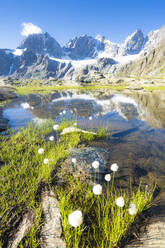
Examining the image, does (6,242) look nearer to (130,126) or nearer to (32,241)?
(32,241)

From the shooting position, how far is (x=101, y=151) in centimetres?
679

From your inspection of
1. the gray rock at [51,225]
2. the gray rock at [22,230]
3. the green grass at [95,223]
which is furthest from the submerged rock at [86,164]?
the gray rock at [22,230]

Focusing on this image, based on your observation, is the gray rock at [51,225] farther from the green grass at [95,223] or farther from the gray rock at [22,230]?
the gray rock at [22,230]

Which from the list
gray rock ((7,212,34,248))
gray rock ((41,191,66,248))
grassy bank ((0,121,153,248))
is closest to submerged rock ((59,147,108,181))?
grassy bank ((0,121,153,248))

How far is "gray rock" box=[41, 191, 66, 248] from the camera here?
2.69 metres

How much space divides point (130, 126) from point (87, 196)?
9.13m

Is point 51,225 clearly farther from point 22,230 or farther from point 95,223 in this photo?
point 95,223

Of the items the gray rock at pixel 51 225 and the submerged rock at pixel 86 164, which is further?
the submerged rock at pixel 86 164

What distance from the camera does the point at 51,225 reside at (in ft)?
9.84

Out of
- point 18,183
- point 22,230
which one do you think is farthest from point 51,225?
point 18,183

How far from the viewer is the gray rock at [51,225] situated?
269 cm

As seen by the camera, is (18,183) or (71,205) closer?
(71,205)

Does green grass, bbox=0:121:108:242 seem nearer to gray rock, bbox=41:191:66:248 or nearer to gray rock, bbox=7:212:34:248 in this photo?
gray rock, bbox=7:212:34:248

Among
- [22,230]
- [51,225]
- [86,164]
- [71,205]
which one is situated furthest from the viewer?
[86,164]
